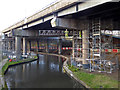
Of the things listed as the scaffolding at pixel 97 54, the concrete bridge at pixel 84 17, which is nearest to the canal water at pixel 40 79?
the scaffolding at pixel 97 54

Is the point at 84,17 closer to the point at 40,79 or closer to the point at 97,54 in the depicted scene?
the point at 97,54

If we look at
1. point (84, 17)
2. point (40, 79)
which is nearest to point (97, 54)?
point (84, 17)

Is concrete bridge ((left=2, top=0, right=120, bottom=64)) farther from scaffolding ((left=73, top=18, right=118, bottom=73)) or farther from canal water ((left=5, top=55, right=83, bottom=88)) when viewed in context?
canal water ((left=5, top=55, right=83, bottom=88))

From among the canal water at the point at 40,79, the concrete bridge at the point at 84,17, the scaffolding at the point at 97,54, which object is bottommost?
Answer: the canal water at the point at 40,79

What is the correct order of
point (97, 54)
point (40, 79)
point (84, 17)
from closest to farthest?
point (40, 79), point (97, 54), point (84, 17)

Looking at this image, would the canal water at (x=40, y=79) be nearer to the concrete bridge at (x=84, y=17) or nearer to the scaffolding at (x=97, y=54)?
the scaffolding at (x=97, y=54)

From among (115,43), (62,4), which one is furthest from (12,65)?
(115,43)

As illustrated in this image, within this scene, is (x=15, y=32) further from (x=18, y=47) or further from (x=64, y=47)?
(x=64, y=47)

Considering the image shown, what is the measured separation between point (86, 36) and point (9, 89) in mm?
9379

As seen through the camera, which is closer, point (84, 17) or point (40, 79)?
point (40, 79)

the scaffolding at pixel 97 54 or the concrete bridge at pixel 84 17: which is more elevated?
the concrete bridge at pixel 84 17

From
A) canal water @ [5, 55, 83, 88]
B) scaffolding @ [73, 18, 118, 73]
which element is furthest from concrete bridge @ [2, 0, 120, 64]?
canal water @ [5, 55, 83, 88]

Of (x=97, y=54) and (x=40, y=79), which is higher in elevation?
(x=97, y=54)

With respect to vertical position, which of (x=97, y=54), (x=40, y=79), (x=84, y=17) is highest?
(x=84, y=17)
